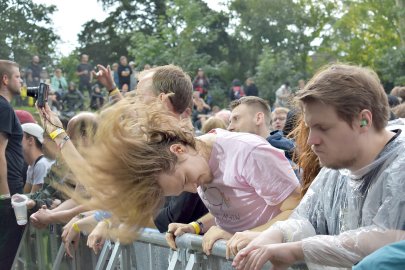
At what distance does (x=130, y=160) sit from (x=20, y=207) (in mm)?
3359

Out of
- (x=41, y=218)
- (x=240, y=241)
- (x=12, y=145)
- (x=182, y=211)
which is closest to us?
(x=240, y=241)

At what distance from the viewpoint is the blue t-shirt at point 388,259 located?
2.24 m

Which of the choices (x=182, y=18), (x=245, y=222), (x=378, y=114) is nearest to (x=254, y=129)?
(x=245, y=222)

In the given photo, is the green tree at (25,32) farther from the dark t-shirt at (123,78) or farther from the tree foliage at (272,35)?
the dark t-shirt at (123,78)

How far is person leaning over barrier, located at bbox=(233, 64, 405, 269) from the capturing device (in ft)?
10.2

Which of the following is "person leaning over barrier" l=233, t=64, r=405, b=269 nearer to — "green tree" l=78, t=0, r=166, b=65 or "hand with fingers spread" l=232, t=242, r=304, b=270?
"hand with fingers spread" l=232, t=242, r=304, b=270

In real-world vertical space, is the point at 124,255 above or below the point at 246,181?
below

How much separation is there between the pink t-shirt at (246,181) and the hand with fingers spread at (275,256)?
73 centimetres

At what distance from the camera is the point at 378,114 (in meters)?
3.19

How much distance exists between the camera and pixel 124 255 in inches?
197

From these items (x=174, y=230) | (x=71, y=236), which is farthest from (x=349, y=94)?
(x=71, y=236)

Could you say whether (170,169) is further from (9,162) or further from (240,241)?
(9,162)

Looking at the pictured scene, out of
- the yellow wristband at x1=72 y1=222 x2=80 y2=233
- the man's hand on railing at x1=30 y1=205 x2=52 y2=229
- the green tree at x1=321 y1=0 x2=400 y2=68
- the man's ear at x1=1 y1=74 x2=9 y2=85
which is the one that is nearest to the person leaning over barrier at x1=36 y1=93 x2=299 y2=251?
the yellow wristband at x1=72 y1=222 x2=80 y2=233

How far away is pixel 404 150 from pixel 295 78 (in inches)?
1669
